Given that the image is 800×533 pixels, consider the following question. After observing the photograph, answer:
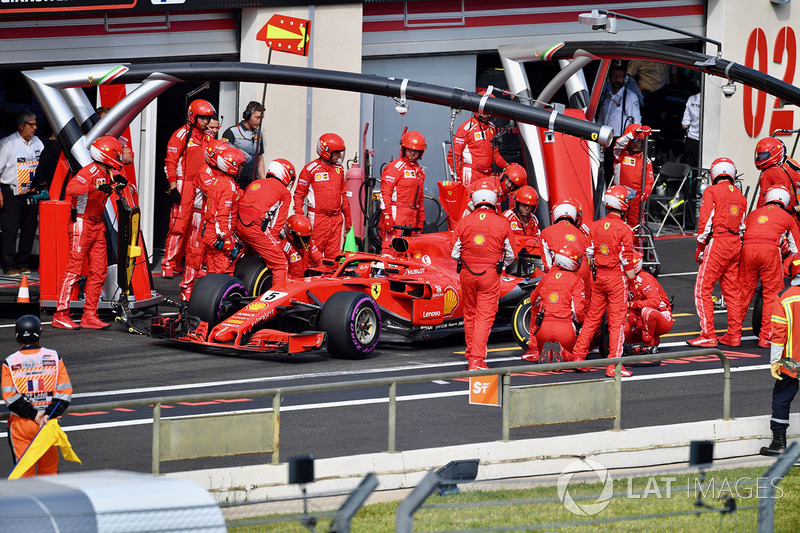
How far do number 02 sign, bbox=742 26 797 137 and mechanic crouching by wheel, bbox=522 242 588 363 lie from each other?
34.3 ft

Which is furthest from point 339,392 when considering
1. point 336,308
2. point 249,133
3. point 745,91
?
point 745,91

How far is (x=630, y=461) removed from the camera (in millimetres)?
10047

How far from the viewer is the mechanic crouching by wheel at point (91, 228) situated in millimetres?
14250

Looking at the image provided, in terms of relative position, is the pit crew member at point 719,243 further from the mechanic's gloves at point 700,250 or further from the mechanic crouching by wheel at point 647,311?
the mechanic crouching by wheel at point 647,311

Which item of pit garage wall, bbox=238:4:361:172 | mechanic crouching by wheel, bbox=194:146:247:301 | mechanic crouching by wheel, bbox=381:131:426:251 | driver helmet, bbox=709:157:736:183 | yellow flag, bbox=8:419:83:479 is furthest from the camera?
pit garage wall, bbox=238:4:361:172

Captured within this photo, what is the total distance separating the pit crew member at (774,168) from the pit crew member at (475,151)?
4.03 metres

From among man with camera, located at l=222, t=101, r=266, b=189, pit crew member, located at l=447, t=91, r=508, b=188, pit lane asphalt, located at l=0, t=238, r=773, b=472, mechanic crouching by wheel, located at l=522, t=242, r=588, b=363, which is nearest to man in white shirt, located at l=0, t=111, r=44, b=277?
pit lane asphalt, located at l=0, t=238, r=773, b=472

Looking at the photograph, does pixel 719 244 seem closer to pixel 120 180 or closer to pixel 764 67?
pixel 120 180

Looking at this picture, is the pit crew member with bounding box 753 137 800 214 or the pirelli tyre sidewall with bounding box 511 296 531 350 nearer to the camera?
the pirelli tyre sidewall with bounding box 511 296 531 350

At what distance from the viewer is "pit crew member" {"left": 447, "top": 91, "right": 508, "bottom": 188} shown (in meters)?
17.9

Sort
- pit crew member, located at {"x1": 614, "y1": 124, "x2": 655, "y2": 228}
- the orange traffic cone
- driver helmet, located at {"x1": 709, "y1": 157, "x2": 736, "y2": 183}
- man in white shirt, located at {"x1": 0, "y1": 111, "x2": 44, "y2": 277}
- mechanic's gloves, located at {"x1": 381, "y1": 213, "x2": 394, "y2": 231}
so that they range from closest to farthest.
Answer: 1. driver helmet, located at {"x1": 709, "y1": 157, "x2": 736, "y2": 183}
2. the orange traffic cone
3. mechanic's gloves, located at {"x1": 381, "y1": 213, "x2": 394, "y2": 231}
4. man in white shirt, located at {"x1": 0, "y1": 111, "x2": 44, "y2": 277}
5. pit crew member, located at {"x1": 614, "y1": 124, "x2": 655, "y2": 228}

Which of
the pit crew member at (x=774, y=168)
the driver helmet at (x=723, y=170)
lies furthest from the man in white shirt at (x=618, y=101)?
the driver helmet at (x=723, y=170)

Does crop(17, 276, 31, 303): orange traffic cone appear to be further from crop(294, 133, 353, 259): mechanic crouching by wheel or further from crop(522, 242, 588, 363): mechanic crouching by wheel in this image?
crop(522, 242, 588, 363): mechanic crouching by wheel

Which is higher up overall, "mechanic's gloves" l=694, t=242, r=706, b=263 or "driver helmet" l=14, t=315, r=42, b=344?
"mechanic's gloves" l=694, t=242, r=706, b=263
